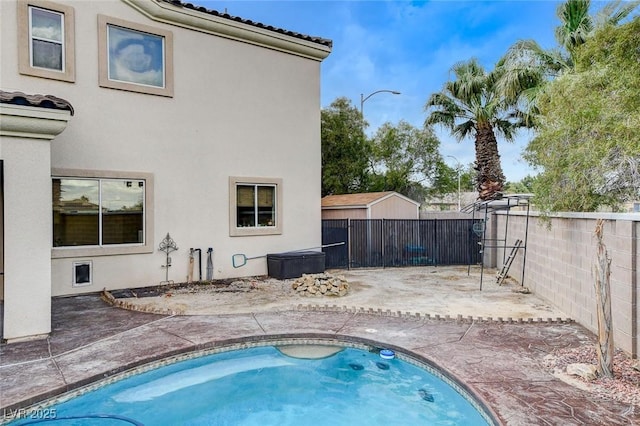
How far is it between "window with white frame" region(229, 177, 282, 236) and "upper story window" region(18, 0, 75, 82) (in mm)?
4974

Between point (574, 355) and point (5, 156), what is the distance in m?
8.83

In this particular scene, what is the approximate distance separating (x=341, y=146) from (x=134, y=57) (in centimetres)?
1388

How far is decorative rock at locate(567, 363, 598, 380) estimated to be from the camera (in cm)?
468

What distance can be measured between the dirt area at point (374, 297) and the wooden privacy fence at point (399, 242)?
2.22 meters

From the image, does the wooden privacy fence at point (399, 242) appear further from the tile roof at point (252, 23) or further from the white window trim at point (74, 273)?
the white window trim at point (74, 273)

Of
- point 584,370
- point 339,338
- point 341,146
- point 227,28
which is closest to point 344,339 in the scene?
point 339,338

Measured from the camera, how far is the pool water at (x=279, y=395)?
4.63 metres

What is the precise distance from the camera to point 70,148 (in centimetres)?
920

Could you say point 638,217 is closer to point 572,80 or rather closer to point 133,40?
point 572,80

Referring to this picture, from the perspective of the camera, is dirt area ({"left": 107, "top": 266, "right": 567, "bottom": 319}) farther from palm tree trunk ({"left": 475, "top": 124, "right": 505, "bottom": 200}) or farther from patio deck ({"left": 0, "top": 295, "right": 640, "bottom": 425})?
palm tree trunk ({"left": 475, "top": 124, "right": 505, "bottom": 200})

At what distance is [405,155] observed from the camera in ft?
91.7

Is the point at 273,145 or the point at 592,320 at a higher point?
the point at 273,145

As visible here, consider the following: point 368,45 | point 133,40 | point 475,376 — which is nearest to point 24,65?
point 133,40

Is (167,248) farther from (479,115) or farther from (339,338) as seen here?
(479,115)
